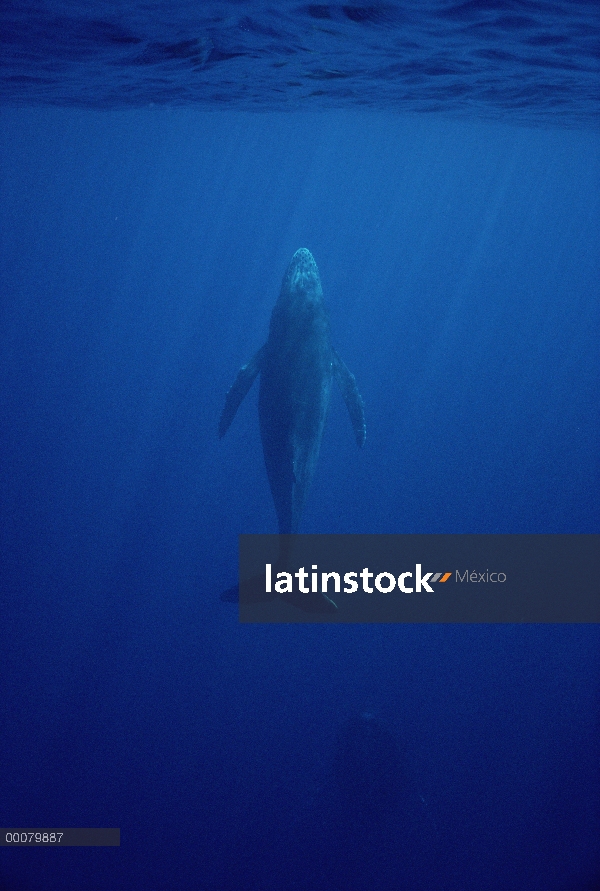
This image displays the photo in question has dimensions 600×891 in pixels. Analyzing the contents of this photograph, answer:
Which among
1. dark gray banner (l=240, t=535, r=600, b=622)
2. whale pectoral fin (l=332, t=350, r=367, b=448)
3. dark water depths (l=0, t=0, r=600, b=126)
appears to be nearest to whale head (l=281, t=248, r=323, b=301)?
whale pectoral fin (l=332, t=350, r=367, b=448)

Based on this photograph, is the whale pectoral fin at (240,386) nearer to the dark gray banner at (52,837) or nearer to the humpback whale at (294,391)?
the humpback whale at (294,391)

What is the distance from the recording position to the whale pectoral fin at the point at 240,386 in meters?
11.7

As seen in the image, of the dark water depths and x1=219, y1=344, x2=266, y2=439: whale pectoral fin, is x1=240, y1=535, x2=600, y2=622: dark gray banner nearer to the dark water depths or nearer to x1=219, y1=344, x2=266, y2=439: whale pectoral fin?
x1=219, y1=344, x2=266, y2=439: whale pectoral fin

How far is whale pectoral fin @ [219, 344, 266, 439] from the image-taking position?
38.4 feet

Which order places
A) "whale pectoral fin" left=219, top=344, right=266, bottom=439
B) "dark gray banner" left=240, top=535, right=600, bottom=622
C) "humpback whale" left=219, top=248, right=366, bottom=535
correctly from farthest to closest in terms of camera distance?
"dark gray banner" left=240, top=535, right=600, bottom=622
"whale pectoral fin" left=219, top=344, right=266, bottom=439
"humpback whale" left=219, top=248, right=366, bottom=535

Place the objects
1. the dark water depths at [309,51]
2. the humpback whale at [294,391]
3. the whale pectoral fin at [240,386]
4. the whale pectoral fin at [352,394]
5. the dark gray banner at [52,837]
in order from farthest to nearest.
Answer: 1. the whale pectoral fin at [352,394]
2. the whale pectoral fin at [240,386]
3. the dark water depths at [309,51]
4. the humpback whale at [294,391]
5. the dark gray banner at [52,837]

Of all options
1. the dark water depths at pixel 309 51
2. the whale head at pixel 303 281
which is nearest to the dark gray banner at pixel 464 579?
the whale head at pixel 303 281

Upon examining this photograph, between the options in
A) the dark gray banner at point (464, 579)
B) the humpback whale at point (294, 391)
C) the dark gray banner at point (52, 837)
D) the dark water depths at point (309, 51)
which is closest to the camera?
the dark gray banner at point (52, 837)

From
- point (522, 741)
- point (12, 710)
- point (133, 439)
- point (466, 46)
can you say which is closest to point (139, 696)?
point (12, 710)

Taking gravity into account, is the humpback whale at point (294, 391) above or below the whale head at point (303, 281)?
below

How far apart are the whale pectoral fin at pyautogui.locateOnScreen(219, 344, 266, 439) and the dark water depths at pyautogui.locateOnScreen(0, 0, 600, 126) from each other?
632cm

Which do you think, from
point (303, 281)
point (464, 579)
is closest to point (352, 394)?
point (303, 281)

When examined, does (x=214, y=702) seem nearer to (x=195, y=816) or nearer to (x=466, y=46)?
(x=195, y=816)

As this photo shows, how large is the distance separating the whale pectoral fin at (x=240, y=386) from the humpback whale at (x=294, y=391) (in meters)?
0.02
